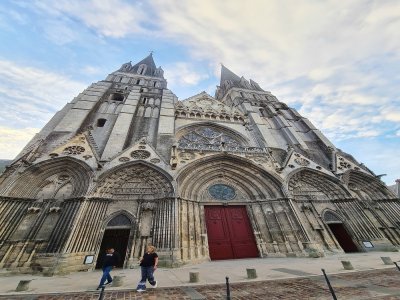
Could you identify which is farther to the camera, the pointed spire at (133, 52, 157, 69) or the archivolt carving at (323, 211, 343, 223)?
the pointed spire at (133, 52, 157, 69)

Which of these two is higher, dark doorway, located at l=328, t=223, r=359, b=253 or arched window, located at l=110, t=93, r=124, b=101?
arched window, located at l=110, t=93, r=124, b=101

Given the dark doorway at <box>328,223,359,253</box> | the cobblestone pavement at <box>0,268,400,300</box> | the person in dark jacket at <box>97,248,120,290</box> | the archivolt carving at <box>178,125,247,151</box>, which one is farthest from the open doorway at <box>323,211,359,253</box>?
the person in dark jacket at <box>97,248,120,290</box>

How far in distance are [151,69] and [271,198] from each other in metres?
24.8

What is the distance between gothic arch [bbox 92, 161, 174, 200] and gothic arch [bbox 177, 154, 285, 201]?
0.98m

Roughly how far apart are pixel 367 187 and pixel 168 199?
13029 millimetres

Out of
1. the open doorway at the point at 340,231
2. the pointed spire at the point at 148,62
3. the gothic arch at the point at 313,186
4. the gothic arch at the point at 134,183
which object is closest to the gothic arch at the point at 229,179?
the gothic arch at the point at 134,183

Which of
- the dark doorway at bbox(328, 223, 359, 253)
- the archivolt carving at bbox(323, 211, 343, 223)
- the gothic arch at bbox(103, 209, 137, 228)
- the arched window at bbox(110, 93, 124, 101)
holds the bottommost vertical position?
the dark doorway at bbox(328, 223, 359, 253)

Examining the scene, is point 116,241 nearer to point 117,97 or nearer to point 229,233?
point 229,233

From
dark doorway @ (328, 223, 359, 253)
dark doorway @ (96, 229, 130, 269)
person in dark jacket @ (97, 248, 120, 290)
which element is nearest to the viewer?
person in dark jacket @ (97, 248, 120, 290)

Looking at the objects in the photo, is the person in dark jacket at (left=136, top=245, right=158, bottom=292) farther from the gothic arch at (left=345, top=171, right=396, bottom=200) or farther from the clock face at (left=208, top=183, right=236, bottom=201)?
the gothic arch at (left=345, top=171, right=396, bottom=200)

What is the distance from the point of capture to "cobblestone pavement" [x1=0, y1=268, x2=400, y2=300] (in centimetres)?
341

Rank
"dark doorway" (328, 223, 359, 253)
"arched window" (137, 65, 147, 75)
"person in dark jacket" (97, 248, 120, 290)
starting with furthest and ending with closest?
"arched window" (137, 65, 147, 75) < "dark doorway" (328, 223, 359, 253) < "person in dark jacket" (97, 248, 120, 290)

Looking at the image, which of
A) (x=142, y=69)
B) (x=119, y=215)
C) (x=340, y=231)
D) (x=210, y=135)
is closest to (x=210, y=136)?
(x=210, y=135)

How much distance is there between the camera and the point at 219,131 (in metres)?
17.0
